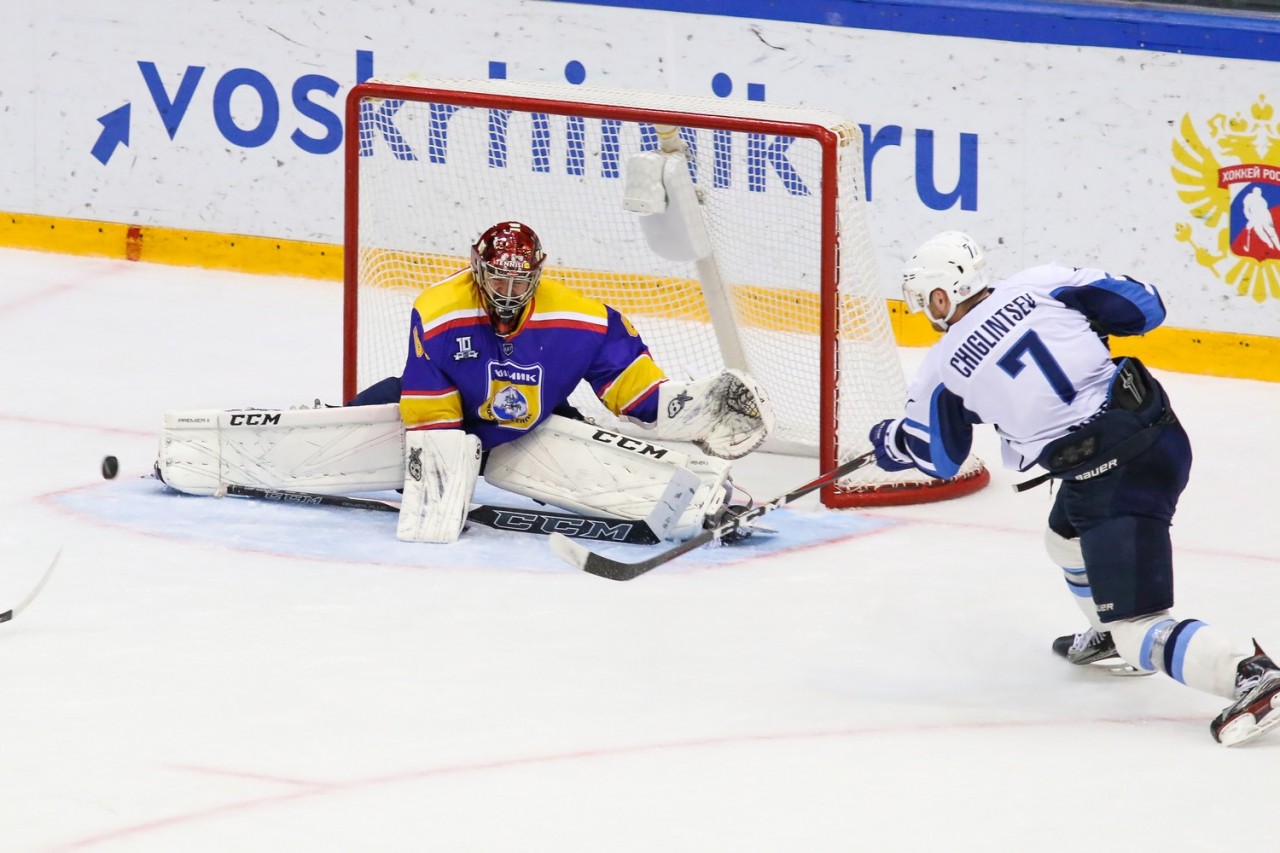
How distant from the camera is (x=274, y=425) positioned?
517cm

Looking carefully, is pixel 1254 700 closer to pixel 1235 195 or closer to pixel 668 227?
pixel 668 227

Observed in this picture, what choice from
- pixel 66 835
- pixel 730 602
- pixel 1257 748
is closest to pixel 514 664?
pixel 730 602

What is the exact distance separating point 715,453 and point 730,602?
0.63 metres

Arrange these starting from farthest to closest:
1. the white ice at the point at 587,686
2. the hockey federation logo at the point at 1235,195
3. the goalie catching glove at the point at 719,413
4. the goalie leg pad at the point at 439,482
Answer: the hockey federation logo at the point at 1235,195 → the goalie catching glove at the point at 719,413 → the goalie leg pad at the point at 439,482 → the white ice at the point at 587,686

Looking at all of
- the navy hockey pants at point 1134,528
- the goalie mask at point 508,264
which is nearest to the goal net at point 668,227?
the goalie mask at point 508,264

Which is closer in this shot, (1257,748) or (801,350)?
(1257,748)

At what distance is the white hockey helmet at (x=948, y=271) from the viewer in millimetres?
3859

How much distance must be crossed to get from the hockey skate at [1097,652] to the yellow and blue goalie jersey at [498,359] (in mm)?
1321

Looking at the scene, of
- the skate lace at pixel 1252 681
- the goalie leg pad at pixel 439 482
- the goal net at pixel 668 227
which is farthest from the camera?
the goal net at pixel 668 227

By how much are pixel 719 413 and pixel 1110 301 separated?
144 centimetres

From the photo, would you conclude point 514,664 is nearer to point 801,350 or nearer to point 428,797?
point 428,797

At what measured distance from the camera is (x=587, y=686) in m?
4.07

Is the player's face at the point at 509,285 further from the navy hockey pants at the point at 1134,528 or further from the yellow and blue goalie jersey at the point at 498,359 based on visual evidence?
the navy hockey pants at the point at 1134,528

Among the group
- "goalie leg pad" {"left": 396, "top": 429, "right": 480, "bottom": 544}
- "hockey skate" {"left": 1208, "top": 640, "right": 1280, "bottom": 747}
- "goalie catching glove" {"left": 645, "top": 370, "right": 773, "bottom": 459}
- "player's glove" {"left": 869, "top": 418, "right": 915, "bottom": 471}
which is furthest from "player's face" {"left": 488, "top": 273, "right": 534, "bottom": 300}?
"hockey skate" {"left": 1208, "top": 640, "right": 1280, "bottom": 747}
